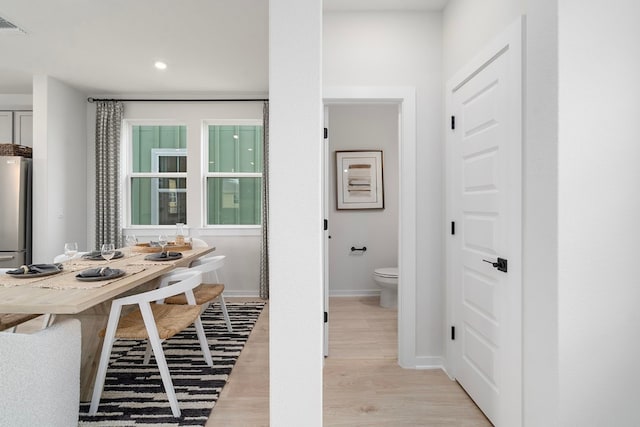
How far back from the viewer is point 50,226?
3854mm

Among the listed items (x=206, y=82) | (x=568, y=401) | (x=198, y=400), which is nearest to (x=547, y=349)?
(x=568, y=401)

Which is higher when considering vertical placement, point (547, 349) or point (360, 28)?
point (360, 28)

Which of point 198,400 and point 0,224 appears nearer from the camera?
point 198,400

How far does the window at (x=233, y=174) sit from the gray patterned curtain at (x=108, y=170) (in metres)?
1.14

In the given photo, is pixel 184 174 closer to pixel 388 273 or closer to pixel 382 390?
pixel 388 273

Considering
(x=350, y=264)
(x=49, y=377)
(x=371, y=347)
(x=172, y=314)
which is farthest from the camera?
(x=350, y=264)

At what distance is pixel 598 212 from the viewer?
1.22 metres

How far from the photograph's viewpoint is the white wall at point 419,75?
95.7 inches

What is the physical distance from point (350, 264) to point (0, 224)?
4.11 m

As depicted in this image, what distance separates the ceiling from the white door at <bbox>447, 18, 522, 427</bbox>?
0.99 m

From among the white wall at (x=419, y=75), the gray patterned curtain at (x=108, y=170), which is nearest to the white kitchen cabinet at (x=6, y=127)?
the gray patterned curtain at (x=108, y=170)

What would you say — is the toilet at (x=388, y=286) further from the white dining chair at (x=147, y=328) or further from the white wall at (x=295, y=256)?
the white wall at (x=295, y=256)

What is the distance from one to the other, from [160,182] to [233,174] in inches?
39.7

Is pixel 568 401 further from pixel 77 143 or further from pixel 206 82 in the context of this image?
pixel 77 143
